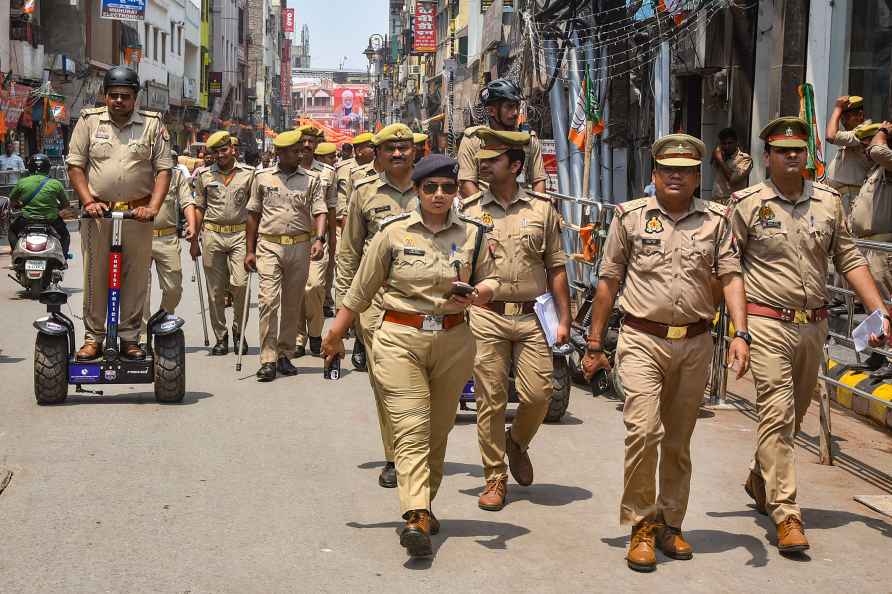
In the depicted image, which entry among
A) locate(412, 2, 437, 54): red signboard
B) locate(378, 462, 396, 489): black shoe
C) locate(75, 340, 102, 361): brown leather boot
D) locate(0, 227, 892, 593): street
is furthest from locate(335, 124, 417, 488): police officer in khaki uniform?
locate(412, 2, 437, 54): red signboard

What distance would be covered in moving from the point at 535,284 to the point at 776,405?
1.52 meters

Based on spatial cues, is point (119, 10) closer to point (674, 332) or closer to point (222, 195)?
point (222, 195)

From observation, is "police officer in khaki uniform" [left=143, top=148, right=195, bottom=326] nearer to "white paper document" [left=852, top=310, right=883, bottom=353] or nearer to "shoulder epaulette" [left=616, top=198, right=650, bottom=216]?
"shoulder epaulette" [left=616, top=198, right=650, bottom=216]

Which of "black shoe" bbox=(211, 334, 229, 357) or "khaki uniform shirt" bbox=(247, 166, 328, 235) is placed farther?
"black shoe" bbox=(211, 334, 229, 357)

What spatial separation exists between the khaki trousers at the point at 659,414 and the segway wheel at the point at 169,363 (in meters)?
4.40

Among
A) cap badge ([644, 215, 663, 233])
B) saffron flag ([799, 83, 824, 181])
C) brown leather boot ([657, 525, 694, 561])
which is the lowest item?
brown leather boot ([657, 525, 694, 561])

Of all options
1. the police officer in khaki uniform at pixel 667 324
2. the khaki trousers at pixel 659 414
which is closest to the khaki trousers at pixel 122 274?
the police officer in khaki uniform at pixel 667 324

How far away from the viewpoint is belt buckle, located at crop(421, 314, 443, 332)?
6.26 metres

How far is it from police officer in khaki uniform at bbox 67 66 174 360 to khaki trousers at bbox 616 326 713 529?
4.63 m

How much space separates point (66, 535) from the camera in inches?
246

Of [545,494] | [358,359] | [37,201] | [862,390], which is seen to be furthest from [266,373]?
[37,201]

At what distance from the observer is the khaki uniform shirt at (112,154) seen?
9695mm

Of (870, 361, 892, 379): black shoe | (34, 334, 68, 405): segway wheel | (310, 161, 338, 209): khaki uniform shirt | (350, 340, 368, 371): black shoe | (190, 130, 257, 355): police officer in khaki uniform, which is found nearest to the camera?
(34, 334, 68, 405): segway wheel

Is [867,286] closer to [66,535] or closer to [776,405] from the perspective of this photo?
[776,405]
